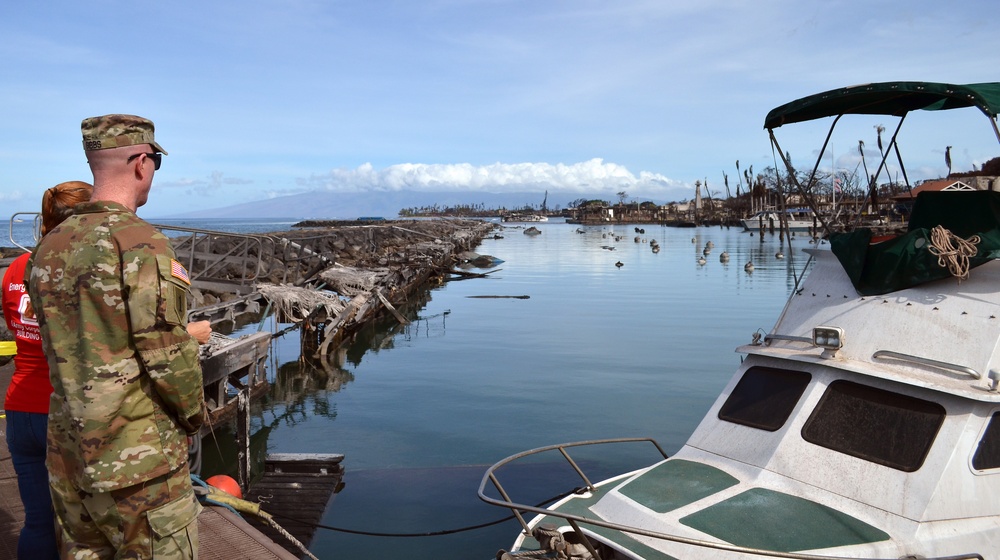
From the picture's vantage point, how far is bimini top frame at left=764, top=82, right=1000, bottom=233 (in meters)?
7.03

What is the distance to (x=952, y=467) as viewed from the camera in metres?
5.76

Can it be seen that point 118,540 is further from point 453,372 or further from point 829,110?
point 453,372

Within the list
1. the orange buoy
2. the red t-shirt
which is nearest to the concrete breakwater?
the orange buoy

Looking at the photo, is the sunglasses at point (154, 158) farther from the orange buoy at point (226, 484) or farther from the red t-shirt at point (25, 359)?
the orange buoy at point (226, 484)

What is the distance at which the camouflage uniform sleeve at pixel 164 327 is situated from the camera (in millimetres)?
3119

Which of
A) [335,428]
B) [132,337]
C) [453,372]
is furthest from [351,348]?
[132,337]

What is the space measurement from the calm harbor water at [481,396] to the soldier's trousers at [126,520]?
640 centimetres

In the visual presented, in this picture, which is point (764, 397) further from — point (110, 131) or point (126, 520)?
point (110, 131)

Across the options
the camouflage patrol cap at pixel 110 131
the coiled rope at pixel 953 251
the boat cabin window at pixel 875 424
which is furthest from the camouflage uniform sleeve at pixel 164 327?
the coiled rope at pixel 953 251

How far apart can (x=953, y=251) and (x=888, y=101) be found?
320 centimetres

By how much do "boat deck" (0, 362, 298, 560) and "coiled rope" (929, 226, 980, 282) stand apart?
5911 millimetres

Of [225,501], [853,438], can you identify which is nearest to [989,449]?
[853,438]

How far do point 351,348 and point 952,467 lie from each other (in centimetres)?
1979

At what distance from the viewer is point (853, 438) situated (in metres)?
6.27
